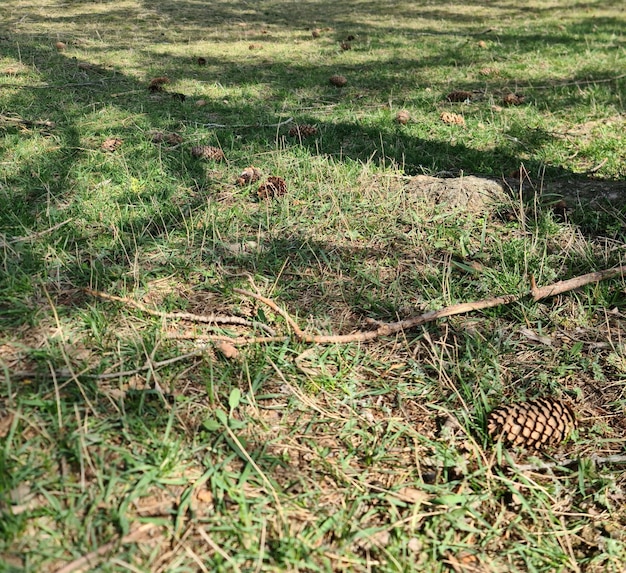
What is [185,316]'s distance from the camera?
82.9 inches

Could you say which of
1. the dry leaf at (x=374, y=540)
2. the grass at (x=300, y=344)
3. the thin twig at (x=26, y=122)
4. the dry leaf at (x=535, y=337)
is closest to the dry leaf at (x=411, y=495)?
the grass at (x=300, y=344)

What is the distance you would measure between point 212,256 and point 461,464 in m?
1.47

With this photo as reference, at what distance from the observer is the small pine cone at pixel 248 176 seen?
3242 millimetres

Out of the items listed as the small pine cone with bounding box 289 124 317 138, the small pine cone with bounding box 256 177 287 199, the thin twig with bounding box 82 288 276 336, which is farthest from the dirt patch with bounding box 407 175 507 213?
the thin twig with bounding box 82 288 276 336

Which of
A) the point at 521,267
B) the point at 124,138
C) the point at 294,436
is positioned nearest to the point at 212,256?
the point at 294,436

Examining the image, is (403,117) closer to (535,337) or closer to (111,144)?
(111,144)

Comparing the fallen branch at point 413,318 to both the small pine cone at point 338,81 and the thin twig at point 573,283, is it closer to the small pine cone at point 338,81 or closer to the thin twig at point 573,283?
the thin twig at point 573,283

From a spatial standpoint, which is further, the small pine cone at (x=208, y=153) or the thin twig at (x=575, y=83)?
the thin twig at (x=575, y=83)

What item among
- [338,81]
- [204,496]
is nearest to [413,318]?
[204,496]

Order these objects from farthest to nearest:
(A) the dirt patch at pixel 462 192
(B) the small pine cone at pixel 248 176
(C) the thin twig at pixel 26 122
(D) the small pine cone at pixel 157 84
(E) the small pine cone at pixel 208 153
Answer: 1. (D) the small pine cone at pixel 157 84
2. (C) the thin twig at pixel 26 122
3. (E) the small pine cone at pixel 208 153
4. (B) the small pine cone at pixel 248 176
5. (A) the dirt patch at pixel 462 192

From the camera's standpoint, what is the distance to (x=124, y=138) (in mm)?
3830

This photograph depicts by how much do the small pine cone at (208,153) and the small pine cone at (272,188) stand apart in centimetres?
58

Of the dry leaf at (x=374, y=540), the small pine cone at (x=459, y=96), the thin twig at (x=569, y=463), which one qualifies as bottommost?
the thin twig at (x=569, y=463)

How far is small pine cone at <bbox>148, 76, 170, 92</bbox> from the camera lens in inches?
198
